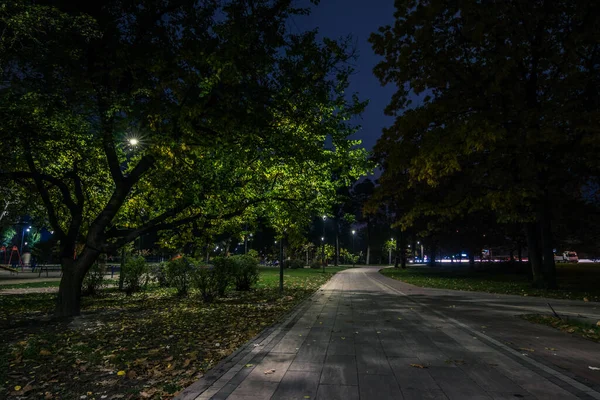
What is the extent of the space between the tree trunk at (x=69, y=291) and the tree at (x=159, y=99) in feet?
0.10

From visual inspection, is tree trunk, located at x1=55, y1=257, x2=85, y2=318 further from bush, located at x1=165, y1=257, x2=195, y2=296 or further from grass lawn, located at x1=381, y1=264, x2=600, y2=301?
grass lawn, located at x1=381, y1=264, x2=600, y2=301

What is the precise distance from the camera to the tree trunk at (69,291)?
33.6 feet

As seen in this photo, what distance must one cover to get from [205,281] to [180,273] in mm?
2241

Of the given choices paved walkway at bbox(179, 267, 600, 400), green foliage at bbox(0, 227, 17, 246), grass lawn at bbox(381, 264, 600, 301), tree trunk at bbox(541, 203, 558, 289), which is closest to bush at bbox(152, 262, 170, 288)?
paved walkway at bbox(179, 267, 600, 400)

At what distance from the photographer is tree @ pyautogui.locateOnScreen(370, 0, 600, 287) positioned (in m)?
13.5

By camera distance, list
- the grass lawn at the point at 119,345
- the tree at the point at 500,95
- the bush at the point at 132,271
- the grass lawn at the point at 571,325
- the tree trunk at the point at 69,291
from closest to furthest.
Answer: the grass lawn at the point at 119,345
the grass lawn at the point at 571,325
the tree trunk at the point at 69,291
the tree at the point at 500,95
the bush at the point at 132,271

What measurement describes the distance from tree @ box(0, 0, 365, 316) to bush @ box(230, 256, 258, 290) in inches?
206

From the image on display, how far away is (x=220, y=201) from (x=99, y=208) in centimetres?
589

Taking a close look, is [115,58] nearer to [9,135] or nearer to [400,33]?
[9,135]

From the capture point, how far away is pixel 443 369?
17.2 feet

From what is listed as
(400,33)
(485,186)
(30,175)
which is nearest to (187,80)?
(30,175)

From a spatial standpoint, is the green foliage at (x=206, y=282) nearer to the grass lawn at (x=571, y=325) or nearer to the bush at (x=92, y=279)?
the bush at (x=92, y=279)

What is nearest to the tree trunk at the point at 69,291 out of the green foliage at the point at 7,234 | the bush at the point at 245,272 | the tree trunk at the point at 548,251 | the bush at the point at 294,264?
the bush at the point at 245,272

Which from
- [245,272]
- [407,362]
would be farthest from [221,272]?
[407,362]
